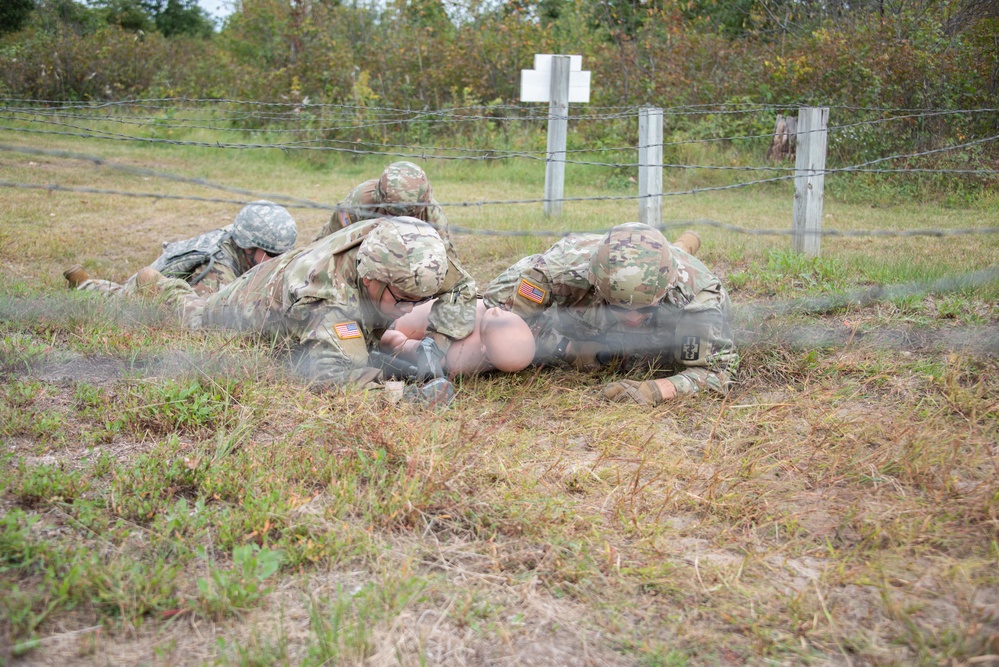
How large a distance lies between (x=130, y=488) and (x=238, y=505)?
0.42m

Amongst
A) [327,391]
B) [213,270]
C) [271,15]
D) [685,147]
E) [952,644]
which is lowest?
[952,644]

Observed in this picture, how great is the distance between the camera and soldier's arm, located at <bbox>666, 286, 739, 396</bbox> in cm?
443

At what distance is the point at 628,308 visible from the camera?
164 inches

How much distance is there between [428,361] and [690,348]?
134 cm

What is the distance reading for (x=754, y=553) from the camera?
2.99m

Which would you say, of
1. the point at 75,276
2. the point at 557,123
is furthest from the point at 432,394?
the point at 557,123

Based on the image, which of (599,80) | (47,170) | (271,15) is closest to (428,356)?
(47,170)

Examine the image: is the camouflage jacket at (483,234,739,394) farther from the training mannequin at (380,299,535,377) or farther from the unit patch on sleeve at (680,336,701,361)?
the training mannequin at (380,299,535,377)

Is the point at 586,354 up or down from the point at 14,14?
down

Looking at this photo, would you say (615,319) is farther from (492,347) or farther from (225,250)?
(225,250)

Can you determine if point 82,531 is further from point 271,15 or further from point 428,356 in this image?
point 271,15

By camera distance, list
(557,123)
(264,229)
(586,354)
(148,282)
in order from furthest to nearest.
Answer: (557,123) < (264,229) < (148,282) < (586,354)

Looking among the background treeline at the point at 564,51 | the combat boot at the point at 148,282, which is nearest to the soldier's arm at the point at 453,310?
the combat boot at the point at 148,282

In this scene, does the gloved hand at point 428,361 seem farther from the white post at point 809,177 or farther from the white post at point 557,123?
the white post at point 557,123
